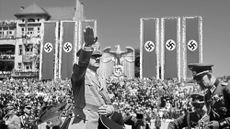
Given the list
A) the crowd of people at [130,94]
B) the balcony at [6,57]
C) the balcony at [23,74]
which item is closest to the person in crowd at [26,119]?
the crowd of people at [130,94]

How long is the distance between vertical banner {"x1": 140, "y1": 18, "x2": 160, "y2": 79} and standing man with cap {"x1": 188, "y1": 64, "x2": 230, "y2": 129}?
3427cm

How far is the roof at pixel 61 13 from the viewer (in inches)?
3145

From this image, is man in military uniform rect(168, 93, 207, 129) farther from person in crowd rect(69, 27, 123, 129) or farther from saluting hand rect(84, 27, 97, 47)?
saluting hand rect(84, 27, 97, 47)

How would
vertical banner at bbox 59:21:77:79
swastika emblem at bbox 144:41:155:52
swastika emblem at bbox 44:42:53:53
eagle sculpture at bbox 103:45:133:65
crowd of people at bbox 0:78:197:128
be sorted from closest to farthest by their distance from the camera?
crowd of people at bbox 0:78:197:128 → swastika emblem at bbox 144:41:155:52 → vertical banner at bbox 59:21:77:79 → swastika emblem at bbox 44:42:53:53 → eagle sculpture at bbox 103:45:133:65

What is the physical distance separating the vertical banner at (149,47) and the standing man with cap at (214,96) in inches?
1349

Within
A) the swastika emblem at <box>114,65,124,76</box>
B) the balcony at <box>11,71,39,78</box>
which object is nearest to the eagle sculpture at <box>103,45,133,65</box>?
the swastika emblem at <box>114,65,124,76</box>

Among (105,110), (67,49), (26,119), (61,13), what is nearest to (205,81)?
(105,110)

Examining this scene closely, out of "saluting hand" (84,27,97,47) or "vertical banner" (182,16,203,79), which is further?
"vertical banner" (182,16,203,79)

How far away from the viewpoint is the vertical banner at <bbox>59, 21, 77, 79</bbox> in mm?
41406

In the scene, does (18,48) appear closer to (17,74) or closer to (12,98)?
(17,74)

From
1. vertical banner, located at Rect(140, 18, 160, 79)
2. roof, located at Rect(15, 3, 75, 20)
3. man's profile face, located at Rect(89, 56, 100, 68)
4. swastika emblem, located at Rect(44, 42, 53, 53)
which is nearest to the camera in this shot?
man's profile face, located at Rect(89, 56, 100, 68)

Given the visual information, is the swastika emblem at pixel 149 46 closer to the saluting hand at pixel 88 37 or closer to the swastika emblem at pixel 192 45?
the swastika emblem at pixel 192 45

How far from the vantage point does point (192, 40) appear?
128 feet

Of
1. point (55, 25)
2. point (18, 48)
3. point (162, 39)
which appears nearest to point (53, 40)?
point (55, 25)
